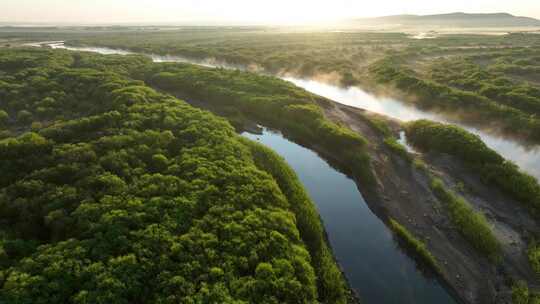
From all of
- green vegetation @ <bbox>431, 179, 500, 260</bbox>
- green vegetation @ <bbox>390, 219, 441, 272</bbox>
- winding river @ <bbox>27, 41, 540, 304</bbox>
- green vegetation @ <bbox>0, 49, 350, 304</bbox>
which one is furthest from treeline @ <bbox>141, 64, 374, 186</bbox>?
green vegetation @ <bbox>0, 49, 350, 304</bbox>

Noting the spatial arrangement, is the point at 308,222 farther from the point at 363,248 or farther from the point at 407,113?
the point at 407,113

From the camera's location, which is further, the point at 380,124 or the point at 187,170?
the point at 380,124

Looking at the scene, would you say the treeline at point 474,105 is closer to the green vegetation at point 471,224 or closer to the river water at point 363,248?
the green vegetation at point 471,224

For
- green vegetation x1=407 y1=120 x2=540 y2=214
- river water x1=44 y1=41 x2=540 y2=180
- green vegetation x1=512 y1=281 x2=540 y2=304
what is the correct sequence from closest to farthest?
green vegetation x1=512 y1=281 x2=540 y2=304, green vegetation x1=407 y1=120 x2=540 y2=214, river water x1=44 y1=41 x2=540 y2=180

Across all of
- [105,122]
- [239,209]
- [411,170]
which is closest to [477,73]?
[411,170]

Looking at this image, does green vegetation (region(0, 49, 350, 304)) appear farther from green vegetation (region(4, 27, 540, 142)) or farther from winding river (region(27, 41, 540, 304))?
green vegetation (region(4, 27, 540, 142))

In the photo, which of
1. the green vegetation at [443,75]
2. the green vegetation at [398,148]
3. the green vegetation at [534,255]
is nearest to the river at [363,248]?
the green vegetation at [534,255]

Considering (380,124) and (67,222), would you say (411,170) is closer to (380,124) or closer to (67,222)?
(380,124)
